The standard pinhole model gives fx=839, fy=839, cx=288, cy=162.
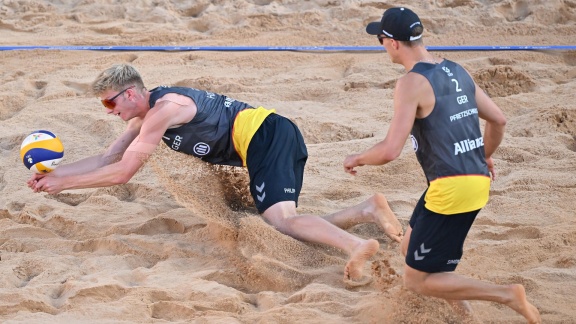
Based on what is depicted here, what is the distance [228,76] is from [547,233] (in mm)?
3907

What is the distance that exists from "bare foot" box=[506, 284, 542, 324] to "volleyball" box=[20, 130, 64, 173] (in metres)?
2.86

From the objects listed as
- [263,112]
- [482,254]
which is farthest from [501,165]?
[263,112]

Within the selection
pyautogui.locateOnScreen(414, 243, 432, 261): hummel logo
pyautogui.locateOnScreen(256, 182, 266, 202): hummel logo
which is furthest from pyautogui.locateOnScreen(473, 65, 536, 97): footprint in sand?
pyautogui.locateOnScreen(414, 243, 432, 261): hummel logo

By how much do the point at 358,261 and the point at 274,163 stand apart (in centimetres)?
97

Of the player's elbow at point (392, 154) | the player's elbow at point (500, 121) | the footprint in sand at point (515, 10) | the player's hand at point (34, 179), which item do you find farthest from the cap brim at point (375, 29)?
the footprint in sand at point (515, 10)

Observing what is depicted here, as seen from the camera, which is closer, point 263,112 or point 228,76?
point 263,112

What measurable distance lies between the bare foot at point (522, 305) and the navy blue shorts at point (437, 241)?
1.04 feet

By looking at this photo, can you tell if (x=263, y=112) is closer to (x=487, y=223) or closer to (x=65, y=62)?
(x=487, y=223)

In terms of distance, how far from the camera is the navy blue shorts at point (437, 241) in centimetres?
399

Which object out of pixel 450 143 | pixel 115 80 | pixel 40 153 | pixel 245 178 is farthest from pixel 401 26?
pixel 40 153

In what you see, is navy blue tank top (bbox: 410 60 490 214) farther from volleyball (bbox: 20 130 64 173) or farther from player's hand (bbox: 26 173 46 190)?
player's hand (bbox: 26 173 46 190)

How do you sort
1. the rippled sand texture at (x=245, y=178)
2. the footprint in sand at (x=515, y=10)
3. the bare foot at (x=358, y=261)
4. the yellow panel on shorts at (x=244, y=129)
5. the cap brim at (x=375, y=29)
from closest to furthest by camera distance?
the cap brim at (x=375, y=29), the rippled sand texture at (x=245, y=178), the bare foot at (x=358, y=261), the yellow panel on shorts at (x=244, y=129), the footprint in sand at (x=515, y=10)

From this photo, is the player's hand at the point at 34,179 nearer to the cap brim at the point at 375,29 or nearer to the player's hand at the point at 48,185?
the player's hand at the point at 48,185

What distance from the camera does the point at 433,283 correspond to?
A: 4.01m
